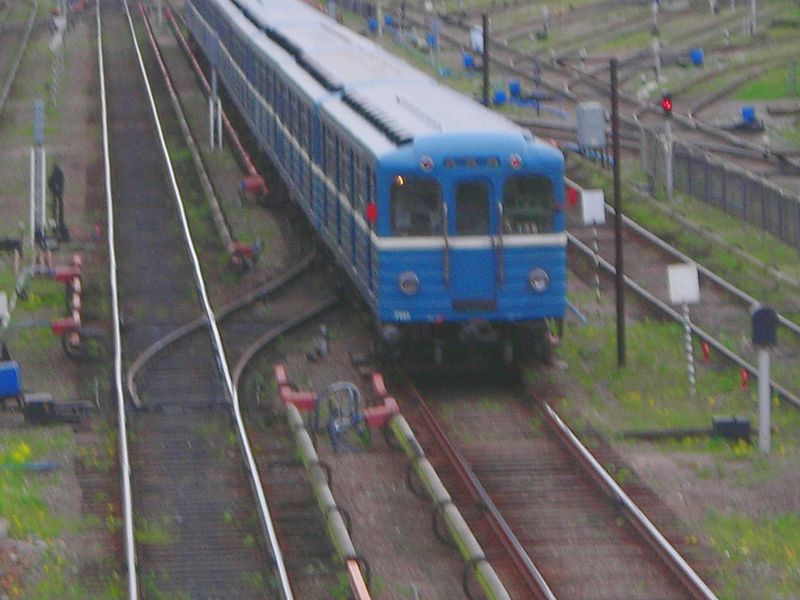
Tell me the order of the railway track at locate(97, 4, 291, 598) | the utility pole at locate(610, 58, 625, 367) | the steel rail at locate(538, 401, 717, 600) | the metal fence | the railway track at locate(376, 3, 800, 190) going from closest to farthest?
1. the steel rail at locate(538, 401, 717, 600)
2. the railway track at locate(97, 4, 291, 598)
3. the utility pole at locate(610, 58, 625, 367)
4. the metal fence
5. the railway track at locate(376, 3, 800, 190)

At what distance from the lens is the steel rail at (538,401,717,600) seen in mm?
13414

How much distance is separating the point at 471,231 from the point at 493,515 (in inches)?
167

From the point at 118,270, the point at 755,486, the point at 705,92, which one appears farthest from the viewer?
the point at 705,92

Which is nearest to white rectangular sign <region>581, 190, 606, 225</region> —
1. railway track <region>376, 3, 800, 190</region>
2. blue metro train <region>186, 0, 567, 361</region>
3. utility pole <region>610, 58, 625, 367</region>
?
utility pole <region>610, 58, 625, 367</region>

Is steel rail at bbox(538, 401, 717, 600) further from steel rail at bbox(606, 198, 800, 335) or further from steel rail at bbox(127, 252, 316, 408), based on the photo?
steel rail at bbox(606, 198, 800, 335)

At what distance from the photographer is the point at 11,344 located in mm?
21641

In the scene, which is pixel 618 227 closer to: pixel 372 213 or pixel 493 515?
pixel 372 213

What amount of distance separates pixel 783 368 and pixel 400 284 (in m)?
4.93

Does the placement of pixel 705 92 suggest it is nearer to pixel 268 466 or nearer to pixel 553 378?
pixel 553 378

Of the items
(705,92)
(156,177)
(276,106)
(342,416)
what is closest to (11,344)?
(342,416)

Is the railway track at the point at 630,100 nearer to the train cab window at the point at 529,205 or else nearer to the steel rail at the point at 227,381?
the steel rail at the point at 227,381

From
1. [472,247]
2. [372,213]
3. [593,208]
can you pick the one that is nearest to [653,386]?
[472,247]

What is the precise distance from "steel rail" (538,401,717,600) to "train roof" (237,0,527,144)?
3129 mm

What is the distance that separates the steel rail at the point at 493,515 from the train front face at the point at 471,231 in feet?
3.80
